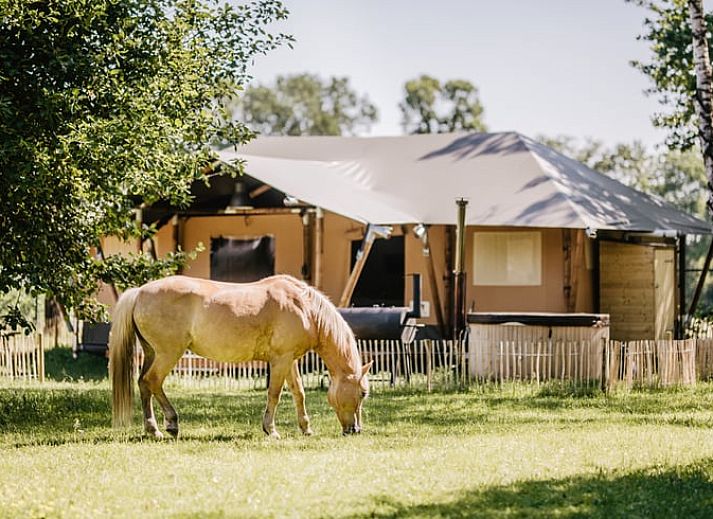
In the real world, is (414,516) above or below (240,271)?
below

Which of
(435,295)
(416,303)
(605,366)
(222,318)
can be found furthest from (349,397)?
(435,295)

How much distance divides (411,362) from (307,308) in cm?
512

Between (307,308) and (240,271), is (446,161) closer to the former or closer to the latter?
(240,271)

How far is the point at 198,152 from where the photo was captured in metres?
13.3

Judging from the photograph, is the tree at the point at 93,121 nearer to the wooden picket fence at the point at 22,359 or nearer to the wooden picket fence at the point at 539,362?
the wooden picket fence at the point at 22,359

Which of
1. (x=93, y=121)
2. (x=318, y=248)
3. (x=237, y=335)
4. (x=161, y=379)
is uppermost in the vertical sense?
(x=93, y=121)

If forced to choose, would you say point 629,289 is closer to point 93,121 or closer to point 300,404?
point 300,404

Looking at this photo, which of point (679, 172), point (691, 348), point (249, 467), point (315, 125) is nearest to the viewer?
point (249, 467)

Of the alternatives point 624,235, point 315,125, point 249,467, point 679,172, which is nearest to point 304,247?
point 624,235

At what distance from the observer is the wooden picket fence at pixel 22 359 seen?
16.1 metres

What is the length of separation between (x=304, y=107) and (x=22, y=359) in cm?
4767

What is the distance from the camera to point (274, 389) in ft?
34.0

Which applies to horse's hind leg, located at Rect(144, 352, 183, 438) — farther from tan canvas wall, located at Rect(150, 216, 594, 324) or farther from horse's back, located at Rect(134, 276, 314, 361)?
tan canvas wall, located at Rect(150, 216, 594, 324)

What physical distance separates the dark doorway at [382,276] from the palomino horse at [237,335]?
33.4ft
